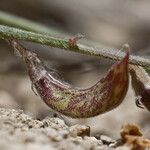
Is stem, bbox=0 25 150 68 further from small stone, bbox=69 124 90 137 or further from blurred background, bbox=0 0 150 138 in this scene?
blurred background, bbox=0 0 150 138

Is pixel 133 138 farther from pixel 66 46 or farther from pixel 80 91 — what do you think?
pixel 66 46

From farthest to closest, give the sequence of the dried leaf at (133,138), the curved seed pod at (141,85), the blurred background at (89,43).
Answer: the blurred background at (89,43)
the curved seed pod at (141,85)
the dried leaf at (133,138)

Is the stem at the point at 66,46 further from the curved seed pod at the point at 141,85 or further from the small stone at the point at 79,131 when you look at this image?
the small stone at the point at 79,131

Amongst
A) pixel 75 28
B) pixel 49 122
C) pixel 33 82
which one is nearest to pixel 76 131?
pixel 49 122

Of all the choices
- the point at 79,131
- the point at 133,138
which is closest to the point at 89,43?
the point at 79,131

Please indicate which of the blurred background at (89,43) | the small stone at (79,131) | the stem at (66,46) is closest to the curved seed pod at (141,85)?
the stem at (66,46)

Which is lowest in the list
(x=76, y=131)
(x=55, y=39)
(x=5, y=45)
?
(x=76, y=131)

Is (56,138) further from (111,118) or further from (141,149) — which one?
(111,118)
